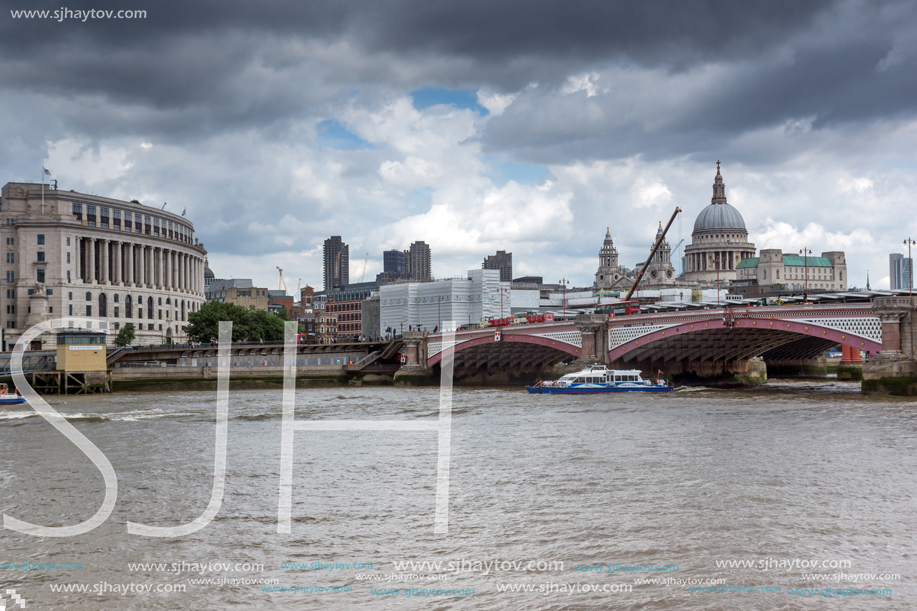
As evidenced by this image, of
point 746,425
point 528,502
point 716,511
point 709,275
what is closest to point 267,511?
point 528,502

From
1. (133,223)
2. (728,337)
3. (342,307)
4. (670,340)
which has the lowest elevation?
(670,340)

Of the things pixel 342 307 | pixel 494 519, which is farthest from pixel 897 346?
pixel 342 307

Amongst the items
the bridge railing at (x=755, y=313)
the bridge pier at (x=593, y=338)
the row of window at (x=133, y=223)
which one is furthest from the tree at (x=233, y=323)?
the bridge railing at (x=755, y=313)

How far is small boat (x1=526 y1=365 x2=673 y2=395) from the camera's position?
61.5m

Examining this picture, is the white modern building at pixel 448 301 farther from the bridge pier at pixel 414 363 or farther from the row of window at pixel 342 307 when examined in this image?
the bridge pier at pixel 414 363

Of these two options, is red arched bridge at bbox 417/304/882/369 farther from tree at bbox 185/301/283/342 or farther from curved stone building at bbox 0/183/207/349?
curved stone building at bbox 0/183/207/349

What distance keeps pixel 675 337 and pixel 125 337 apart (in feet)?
243

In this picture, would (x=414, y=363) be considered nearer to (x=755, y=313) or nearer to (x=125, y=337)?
(x=755, y=313)

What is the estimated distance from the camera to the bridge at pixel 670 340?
52625mm

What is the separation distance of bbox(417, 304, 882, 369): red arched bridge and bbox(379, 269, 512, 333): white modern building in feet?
141

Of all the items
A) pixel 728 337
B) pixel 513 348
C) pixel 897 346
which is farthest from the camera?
pixel 513 348

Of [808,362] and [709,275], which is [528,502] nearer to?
[808,362]

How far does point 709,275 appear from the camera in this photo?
199 meters

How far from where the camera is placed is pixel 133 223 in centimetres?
12712
